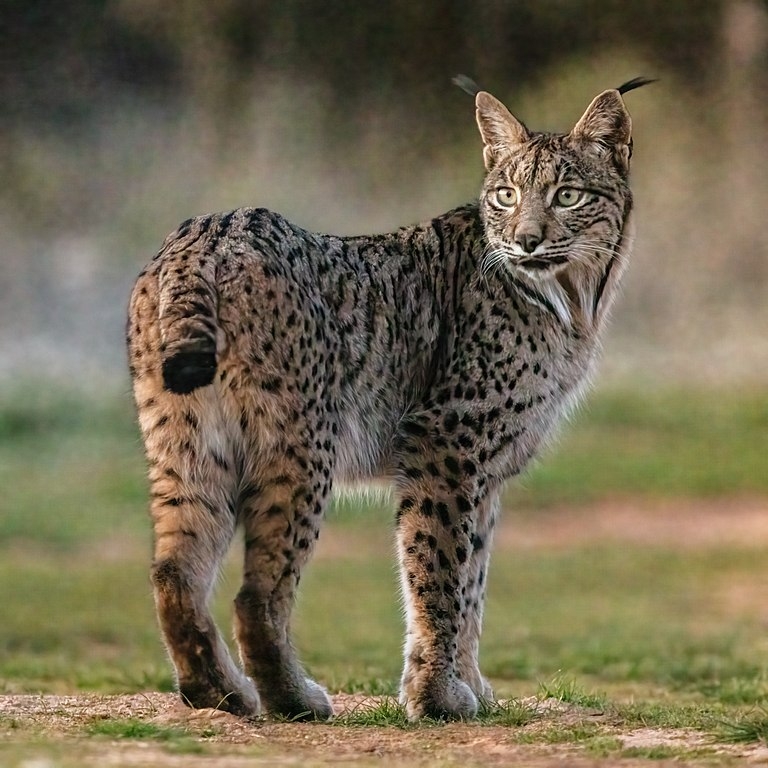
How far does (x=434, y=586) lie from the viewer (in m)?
7.11

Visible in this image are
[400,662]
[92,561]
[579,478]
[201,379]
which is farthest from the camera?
[579,478]

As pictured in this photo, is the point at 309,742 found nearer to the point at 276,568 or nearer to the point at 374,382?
the point at 276,568

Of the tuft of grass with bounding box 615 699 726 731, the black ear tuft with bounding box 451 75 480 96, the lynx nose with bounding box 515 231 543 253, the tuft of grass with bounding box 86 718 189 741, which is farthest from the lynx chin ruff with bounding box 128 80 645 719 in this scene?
the tuft of grass with bounding box 615 699 726 731

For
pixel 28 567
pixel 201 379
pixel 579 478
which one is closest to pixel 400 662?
pixel 201 379

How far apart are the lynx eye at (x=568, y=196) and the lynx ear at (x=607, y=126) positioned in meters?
0.30

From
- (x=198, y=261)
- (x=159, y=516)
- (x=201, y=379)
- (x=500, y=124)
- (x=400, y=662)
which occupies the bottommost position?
(x=400, y=662)

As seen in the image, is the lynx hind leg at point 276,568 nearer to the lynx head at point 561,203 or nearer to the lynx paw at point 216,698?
the lynx paw at point 216,698

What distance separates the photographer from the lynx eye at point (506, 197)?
7.45 metres

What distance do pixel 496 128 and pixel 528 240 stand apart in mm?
790

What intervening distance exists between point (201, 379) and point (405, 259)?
1.72 m

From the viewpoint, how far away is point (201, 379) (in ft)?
20.6

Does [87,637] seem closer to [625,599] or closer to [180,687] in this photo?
[625,599]

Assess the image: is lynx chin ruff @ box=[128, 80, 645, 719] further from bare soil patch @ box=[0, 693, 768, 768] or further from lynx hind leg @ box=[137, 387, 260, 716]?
bare soil patch @ box=[0, 693, 768, 768]

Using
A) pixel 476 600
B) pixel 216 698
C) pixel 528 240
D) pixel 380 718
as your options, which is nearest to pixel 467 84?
pixel 528 240
